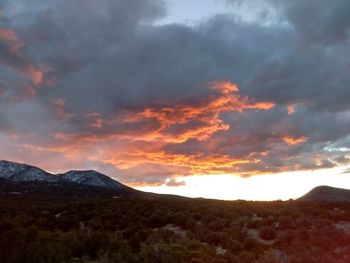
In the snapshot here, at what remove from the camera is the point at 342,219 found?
31.6 meters

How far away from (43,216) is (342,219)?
2518cm

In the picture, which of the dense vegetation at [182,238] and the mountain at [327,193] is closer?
the dense vegetation at [182,238]

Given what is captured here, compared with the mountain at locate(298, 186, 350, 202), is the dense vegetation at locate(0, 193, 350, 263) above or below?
below

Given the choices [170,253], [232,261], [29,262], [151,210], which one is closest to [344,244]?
[232,261]

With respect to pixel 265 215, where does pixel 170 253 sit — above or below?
below

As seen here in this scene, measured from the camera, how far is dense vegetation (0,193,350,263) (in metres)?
18.2

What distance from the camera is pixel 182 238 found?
23.7 metres

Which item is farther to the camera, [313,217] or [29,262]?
[313,217]

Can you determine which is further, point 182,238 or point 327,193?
point 327,193

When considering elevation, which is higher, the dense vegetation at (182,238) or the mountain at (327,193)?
the mountain at (327,193)

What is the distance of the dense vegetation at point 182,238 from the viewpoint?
18.2 meters

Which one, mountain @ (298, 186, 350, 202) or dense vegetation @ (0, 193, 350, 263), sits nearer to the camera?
dense vegetation @ (0, 193, 350, 263)

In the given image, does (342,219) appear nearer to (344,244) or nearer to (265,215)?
(265,215)

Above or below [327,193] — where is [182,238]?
below
